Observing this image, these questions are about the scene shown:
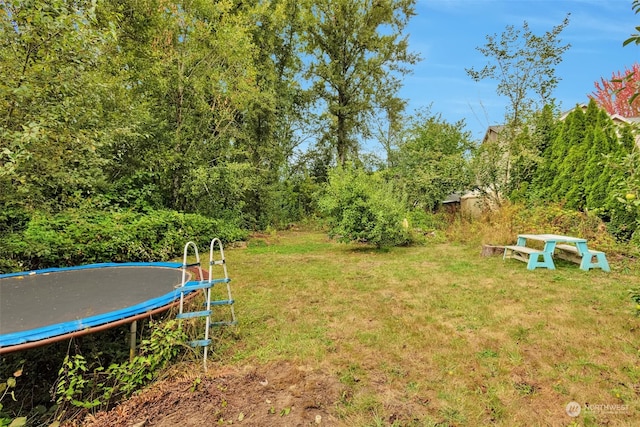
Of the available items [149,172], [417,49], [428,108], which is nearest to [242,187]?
[149,172]

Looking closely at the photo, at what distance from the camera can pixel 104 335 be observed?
10.2ft

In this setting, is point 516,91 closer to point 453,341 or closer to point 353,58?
point 353,58

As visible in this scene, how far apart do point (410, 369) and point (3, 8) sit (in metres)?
4.29

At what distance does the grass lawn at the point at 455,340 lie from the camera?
207cm

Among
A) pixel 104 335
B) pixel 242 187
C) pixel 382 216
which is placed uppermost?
pixel 242 187

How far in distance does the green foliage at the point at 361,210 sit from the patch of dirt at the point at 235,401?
5.17 meters

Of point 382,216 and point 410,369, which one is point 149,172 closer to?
point 382,216

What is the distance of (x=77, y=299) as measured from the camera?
2.88 meters

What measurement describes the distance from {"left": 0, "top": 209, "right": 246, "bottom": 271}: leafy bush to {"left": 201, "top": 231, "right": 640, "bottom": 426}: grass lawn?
2085 millimetres

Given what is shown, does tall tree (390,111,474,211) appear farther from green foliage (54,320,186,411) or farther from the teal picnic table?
green foliage (54,320,186,411)

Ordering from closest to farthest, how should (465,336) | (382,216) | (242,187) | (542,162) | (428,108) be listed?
(465,336) → (382,216) → (542,162) → (242,187) → (428,108)

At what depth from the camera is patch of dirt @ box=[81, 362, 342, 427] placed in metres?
2.01

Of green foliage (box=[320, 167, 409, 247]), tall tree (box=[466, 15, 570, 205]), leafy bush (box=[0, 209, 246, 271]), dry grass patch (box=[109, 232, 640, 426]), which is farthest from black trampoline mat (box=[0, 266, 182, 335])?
tall tree (box=[466, 15, 570, 205])

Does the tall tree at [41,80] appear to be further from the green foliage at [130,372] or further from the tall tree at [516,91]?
the tall tree at [516,91]
